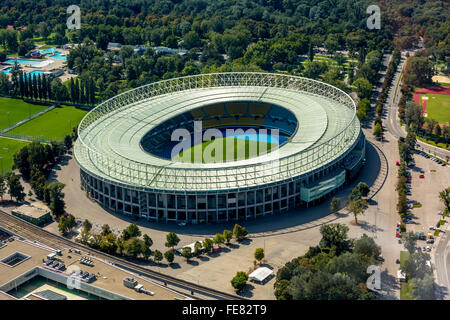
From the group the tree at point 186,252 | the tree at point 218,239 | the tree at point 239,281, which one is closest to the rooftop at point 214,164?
the tree at point 218,239

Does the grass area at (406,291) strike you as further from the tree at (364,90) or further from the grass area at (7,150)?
the tree at (364,90)

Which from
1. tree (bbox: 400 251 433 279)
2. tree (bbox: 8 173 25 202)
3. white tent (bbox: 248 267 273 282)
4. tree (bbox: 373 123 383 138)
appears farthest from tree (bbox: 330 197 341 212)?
tree (bbox: 8 173 25 202)

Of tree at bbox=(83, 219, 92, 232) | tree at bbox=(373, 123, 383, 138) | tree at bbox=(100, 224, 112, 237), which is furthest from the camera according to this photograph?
tree at bbox=(373, 123, 383, 138)

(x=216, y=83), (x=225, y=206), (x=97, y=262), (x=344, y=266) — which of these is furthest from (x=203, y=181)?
(x=216, y=83)

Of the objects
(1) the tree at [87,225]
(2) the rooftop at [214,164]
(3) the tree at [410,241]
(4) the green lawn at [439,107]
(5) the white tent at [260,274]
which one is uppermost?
(2) the rooftop at [214,164]

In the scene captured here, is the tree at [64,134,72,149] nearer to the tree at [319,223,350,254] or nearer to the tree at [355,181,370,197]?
the tree at [355,181,370,197]

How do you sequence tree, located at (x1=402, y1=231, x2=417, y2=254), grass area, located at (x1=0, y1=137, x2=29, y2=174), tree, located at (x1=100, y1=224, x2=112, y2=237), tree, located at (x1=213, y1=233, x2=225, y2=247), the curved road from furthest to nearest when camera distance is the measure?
grass area, located at (x1=0, y1=137, x2=29, y2=174) < tree, located at (x1=100, y1=224, x2=112, y2=237) < tree, located at (x1=213, y1=233, x2=225, y2=247) < tree, located at (x1=402, y1=231, x2=417, y2=254) < the curved road
